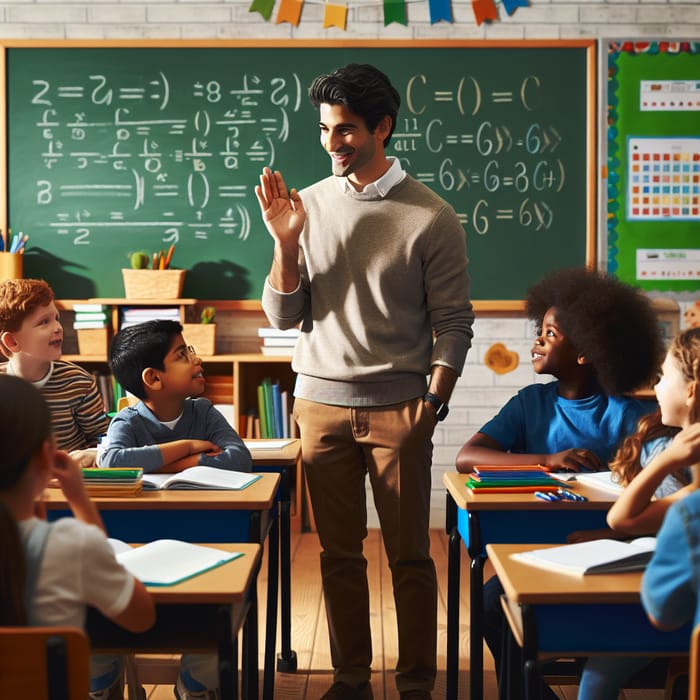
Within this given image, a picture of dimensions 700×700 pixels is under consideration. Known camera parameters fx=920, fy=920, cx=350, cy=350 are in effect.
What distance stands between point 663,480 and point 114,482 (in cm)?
119

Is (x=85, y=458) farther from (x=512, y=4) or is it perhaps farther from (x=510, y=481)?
(x=512, y=4)

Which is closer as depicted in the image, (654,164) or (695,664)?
(695,664)

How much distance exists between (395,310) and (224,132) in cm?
251

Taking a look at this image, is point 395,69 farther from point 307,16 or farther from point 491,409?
point 491,409

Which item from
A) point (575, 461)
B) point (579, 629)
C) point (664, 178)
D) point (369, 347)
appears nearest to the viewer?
point (579, 629)

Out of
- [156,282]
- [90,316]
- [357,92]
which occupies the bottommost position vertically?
[90,316]

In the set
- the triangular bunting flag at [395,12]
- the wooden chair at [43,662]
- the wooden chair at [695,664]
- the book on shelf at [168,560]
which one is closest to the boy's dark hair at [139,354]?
the book on shelf at [168,560]

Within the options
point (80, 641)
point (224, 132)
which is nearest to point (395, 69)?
point (224, 132)

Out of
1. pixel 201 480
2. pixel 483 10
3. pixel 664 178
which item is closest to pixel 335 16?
pixel 483 10

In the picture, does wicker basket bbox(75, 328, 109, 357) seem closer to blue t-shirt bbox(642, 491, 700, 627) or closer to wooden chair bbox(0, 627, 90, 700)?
wooden chair bbox(0, 627, 90, 700)

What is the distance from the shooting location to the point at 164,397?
2.61 metres

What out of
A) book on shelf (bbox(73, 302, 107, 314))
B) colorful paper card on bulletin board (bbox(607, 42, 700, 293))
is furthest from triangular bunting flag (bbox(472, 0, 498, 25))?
book on shelf (bbox(73, 302, 107, 314))

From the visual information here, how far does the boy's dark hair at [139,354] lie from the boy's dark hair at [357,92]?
0.81 metres

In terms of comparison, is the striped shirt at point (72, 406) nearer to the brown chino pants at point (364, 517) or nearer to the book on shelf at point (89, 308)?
the brown chino pants at point (364, 517)
